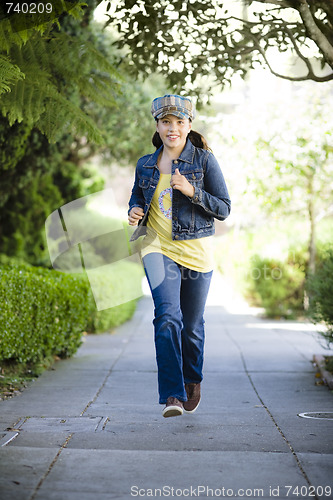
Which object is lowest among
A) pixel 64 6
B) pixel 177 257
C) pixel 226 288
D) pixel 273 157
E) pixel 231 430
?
pixel 226 288

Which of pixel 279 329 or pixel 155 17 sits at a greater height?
pixel 155 17

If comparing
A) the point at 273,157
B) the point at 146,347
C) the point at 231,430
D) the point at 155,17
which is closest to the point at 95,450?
the point at 231,430

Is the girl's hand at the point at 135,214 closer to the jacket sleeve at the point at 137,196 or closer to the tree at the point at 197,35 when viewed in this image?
the jacket sleeve at the point at 137,196

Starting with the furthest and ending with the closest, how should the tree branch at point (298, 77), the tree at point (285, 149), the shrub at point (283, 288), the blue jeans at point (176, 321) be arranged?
the shrub at point (283, 288) < the tree at point (285, 149) < the tree branch at point (298, 77) < the blue jeans at point (176, 321)

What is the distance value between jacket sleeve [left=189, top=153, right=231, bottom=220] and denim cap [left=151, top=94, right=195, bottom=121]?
0.36 metres

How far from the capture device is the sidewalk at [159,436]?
11.0 feet

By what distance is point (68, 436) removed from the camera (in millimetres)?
4324

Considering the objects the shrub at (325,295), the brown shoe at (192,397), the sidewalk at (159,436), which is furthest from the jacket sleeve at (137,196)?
the shrub at (325,295)

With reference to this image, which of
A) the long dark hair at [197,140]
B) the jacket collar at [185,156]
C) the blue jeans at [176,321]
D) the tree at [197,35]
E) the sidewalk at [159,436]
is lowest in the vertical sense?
the sidewalk at [159,436]

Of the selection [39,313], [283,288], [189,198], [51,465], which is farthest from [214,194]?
[283,288]

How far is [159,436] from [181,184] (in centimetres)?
160

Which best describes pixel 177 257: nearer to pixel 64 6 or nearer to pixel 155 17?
pixel 64 6

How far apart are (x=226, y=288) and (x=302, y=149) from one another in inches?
393

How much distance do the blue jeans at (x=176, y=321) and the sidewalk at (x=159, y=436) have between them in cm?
33
